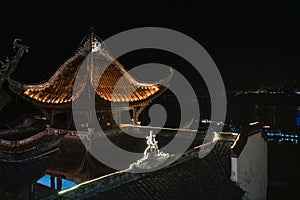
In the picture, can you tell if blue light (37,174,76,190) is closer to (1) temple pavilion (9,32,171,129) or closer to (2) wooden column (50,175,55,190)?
(2) wooden column (50,175,55,190)

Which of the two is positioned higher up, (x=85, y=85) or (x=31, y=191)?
(x=85, y=85)

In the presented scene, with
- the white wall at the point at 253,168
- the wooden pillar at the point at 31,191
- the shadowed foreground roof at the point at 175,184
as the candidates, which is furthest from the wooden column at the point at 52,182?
the white wall at the point at 253,168

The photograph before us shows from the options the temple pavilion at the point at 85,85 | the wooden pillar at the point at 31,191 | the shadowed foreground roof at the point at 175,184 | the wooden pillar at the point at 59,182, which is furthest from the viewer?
the temple pavilion at the point at 85,85

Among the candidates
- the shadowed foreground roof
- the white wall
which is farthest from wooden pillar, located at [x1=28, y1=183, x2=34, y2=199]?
the white wall

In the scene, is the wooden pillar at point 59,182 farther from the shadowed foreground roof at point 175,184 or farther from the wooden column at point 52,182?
the shadowed foreground roof at point 175,184

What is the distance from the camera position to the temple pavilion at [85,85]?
38.4 ft

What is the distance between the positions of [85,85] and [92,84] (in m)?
0.30

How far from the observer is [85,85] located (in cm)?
1130

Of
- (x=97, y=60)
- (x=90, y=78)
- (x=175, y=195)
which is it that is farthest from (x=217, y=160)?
(x=97, y=60)

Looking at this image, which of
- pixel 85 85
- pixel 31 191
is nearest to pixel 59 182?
pixel 31 191

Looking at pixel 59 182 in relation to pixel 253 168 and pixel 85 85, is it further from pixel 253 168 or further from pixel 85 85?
pixel 253 168

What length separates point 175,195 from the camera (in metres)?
6.99

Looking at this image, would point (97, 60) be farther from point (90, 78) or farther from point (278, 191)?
point (278, 191)

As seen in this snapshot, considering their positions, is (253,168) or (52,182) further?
(253,168)
